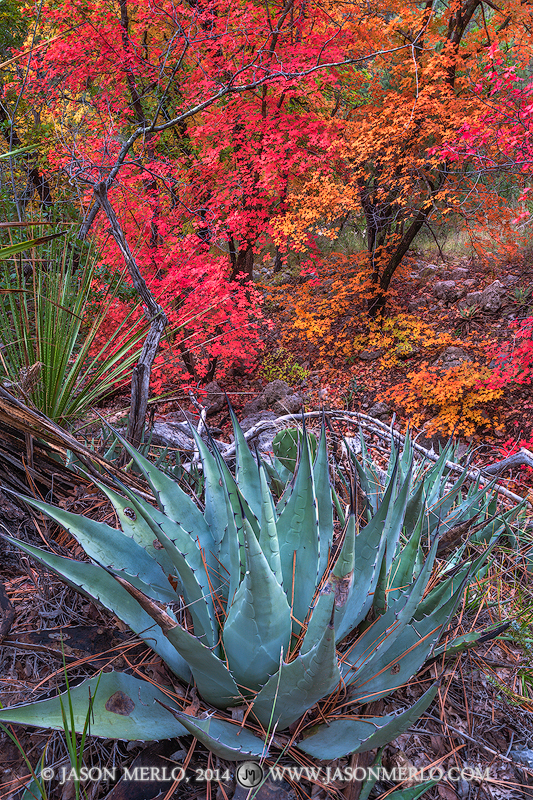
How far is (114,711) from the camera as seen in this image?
922mm

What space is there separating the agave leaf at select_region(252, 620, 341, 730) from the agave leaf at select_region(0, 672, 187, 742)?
0.21 metres

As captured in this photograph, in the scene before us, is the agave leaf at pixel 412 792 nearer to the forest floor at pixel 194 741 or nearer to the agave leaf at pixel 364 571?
the forest floor at pixel 194 741

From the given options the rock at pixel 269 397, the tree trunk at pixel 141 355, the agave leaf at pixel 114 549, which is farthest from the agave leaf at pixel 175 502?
the rock at pixel 269 397

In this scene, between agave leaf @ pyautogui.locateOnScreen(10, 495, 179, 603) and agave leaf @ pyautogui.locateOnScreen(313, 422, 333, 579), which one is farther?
agave leaf @ pyautogui.locateOnScreen(313, 422, 333, 579)

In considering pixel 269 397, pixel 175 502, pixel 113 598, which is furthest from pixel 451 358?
pixel 113 598

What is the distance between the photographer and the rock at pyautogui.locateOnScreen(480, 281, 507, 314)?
8102mm

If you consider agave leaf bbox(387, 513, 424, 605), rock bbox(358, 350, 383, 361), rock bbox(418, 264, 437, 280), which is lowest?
rock bbox(358, 350, 383, 361)

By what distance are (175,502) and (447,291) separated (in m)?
9.26

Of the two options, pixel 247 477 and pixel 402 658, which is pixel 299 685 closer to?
pixel 402 658

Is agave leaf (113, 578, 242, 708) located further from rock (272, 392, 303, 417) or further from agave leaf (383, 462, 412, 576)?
rock (272, 392, 303, 417)

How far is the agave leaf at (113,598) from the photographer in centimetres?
103

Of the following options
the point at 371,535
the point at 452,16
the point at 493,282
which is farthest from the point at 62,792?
the point at 452,16

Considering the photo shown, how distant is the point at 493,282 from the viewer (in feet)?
27.9

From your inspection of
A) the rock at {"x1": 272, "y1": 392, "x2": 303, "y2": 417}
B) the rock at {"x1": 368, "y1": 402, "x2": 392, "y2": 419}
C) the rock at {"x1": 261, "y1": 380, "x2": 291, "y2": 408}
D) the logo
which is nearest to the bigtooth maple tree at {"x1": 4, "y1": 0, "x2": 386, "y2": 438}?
the rock at {"x1": 261, "y1": 380, "x2": 291, "y2": 408}
